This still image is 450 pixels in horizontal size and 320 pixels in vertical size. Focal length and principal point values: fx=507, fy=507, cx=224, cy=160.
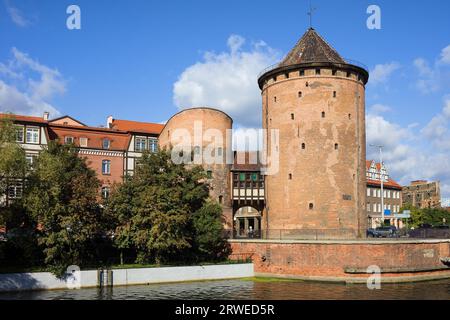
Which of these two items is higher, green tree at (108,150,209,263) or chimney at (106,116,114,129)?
chimney at (106,116,114,129)

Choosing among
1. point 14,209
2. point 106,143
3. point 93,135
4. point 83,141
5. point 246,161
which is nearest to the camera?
point 14,209

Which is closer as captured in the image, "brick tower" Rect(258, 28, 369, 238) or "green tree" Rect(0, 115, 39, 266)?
"green tree" Rect(0, 115, 39, 266)

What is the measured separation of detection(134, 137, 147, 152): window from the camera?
47406 mm

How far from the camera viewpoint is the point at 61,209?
28.6m

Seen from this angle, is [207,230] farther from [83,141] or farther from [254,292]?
[83,141]

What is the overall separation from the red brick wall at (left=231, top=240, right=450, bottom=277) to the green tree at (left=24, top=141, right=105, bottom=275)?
39.2 ft

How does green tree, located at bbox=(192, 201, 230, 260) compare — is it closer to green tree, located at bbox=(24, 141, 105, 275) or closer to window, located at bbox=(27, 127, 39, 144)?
green tree, located at bbox=(24, 141, 105, 275)

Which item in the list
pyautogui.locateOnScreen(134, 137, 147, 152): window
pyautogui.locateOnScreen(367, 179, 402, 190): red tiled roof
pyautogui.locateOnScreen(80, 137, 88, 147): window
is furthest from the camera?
pyautogui.locateOnScreen(367, 179, 402, 190): red tiled roof

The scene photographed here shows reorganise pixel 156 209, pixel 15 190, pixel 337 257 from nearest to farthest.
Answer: pixel 15 190, pixel 156 209, pixel 337 257

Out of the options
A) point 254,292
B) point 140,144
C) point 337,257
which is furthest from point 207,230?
point 140,144

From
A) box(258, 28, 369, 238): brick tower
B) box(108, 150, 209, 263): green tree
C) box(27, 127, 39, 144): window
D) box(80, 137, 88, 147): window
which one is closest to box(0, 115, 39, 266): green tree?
box(108, 150, 209, 263): green tree

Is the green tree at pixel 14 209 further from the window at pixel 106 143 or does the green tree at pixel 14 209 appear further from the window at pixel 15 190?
the window at pixel 106 143

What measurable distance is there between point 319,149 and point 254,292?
1442 centimetres
